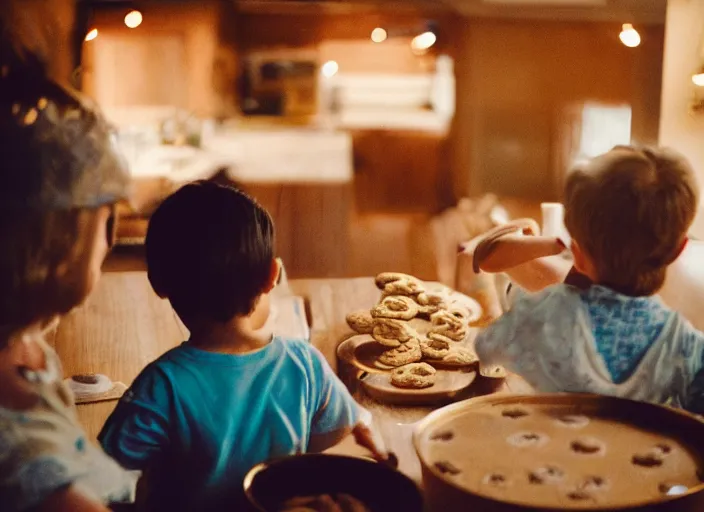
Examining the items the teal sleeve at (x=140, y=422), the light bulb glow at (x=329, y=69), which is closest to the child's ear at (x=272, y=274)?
the teal sleeve at (x=140, y=422)

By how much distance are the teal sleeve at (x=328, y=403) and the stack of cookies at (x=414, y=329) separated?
14 cm

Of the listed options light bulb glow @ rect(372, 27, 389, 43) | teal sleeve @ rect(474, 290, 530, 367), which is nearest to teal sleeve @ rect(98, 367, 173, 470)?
teal sleeve @ rect(474, 290, 530, 367)

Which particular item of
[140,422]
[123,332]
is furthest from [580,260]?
[123,332]

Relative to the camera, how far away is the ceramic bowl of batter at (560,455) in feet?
2.10

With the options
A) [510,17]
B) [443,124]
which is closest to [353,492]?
[510,17]

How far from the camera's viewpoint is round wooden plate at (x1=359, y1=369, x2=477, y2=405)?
90cm

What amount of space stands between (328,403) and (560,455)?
20cm

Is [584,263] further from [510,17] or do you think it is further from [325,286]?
[510,17]

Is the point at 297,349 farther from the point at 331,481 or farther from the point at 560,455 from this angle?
the point at 560,455

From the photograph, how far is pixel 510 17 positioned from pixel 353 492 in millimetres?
1562

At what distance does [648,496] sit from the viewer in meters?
0.66

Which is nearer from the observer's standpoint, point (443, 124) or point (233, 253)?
point (233, 253)

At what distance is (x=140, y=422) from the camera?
0.69m

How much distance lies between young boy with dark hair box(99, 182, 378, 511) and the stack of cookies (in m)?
0.22
